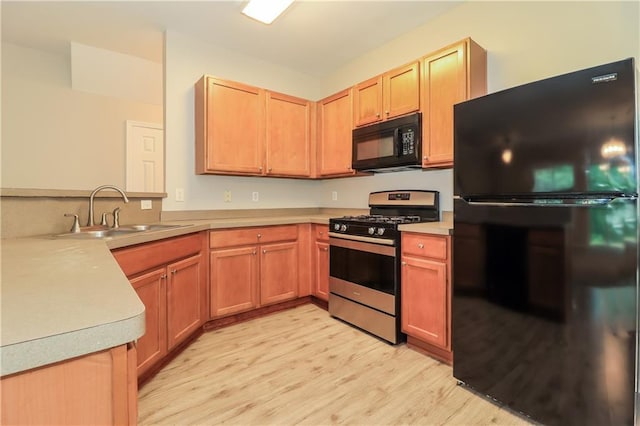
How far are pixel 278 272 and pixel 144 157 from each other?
232cm

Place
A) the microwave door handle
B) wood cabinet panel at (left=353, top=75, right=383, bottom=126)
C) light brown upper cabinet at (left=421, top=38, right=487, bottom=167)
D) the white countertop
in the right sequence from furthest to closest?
wood cabinet panel at (left=353, top=75, right=383, bottom=126) → the microwave door handle → light brown upper cabinet at (left=421, top=38, right=487, bottom=167) → the white countertop

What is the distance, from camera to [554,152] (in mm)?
1446

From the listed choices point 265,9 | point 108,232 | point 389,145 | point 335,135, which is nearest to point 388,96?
point 389,145

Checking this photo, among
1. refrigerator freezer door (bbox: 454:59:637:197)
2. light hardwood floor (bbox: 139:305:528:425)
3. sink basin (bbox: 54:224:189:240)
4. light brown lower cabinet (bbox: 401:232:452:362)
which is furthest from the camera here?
light brown lower cabinet (bbox: 401:232:452:362)

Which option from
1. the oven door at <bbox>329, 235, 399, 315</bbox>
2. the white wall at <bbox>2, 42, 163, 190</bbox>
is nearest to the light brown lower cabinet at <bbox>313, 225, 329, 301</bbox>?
the oven door at <bbox>329, 235, 399, 315</bbox>

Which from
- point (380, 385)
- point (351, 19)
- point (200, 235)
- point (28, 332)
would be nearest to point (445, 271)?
point (380, 385)

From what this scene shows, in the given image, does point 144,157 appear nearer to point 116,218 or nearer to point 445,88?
point 116,218

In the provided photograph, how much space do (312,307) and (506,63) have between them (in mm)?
2620

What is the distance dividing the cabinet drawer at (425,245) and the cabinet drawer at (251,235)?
1.18 meters

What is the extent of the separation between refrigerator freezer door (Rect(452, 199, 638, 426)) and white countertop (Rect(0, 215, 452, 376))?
64.1 inches

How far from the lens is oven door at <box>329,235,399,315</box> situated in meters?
2.34

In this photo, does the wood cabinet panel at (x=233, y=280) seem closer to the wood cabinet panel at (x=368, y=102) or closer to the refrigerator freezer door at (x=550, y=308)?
the wood cabinet panel at (x=368, y=102)

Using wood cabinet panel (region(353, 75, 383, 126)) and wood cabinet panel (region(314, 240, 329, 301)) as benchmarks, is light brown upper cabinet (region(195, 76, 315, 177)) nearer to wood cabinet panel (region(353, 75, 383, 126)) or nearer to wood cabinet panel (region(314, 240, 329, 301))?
wood cabinet panel (region(353, 75, 383, 126))

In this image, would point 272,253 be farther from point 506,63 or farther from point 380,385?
point 506,63
